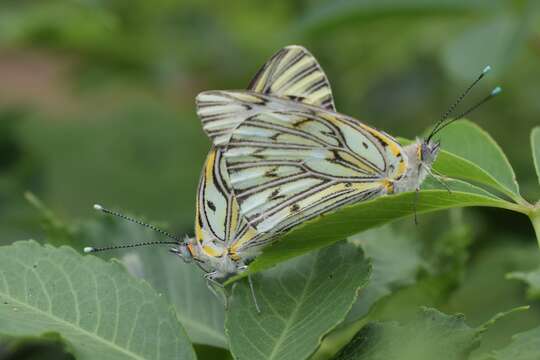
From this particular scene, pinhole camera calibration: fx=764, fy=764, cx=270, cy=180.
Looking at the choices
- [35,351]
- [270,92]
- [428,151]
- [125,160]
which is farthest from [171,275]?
[125,160]

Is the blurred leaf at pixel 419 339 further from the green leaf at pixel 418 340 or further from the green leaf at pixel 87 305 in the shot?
the green leaf at pixel 87 305

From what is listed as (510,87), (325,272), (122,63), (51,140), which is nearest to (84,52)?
(122,63)

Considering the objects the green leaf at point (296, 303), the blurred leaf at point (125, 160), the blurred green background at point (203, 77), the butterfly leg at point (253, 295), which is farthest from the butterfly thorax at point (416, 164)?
the blurred leaf at point (125, 160)

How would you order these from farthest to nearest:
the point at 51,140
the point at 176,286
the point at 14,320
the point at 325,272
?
1. the point at 51,140
2. the point at 176,286
3. the point at 325,272
4. the point at 14,320

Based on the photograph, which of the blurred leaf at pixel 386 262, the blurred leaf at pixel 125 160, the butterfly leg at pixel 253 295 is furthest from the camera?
the blurred leaf at pixel 125 160

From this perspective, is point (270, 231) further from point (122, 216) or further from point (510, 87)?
point (510, 87)

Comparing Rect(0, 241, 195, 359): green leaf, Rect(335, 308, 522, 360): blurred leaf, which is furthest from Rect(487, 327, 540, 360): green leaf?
Rect(0, 241, 195, 359): green leaf

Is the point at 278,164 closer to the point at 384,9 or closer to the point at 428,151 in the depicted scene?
the point at 428,151
